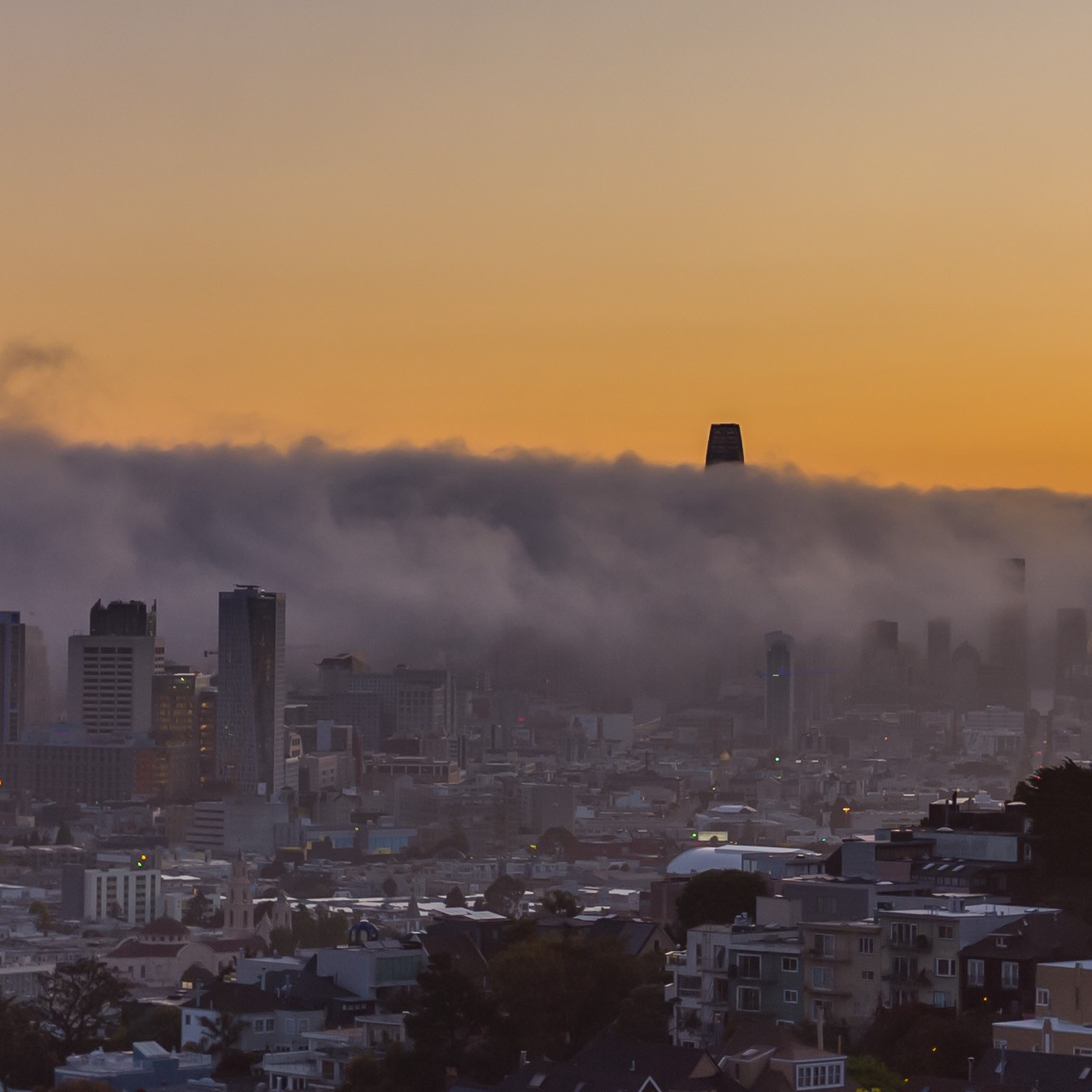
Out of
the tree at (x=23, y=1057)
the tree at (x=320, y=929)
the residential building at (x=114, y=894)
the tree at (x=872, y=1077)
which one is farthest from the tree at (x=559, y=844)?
the tree at (x=872, y=1077)

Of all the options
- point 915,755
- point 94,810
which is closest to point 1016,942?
point 94,810

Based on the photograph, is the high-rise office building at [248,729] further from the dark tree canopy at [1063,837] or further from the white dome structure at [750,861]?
the dark tree canopy at [1063,837]

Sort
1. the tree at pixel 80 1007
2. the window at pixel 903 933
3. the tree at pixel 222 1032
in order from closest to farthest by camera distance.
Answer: the window at pixel 903 933, the tree at pixel 222 1032, the tree at pixel 80 1007

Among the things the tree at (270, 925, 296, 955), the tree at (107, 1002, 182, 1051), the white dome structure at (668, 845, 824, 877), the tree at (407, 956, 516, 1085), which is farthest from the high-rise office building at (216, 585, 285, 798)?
the tree at (407, 956, 516, 1085)

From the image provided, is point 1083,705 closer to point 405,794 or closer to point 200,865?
point 405,794

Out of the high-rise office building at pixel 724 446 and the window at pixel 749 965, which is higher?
the high-rise office building at pixel 724 446

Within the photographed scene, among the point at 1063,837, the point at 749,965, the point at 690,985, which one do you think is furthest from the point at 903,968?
the point at 1063,837
